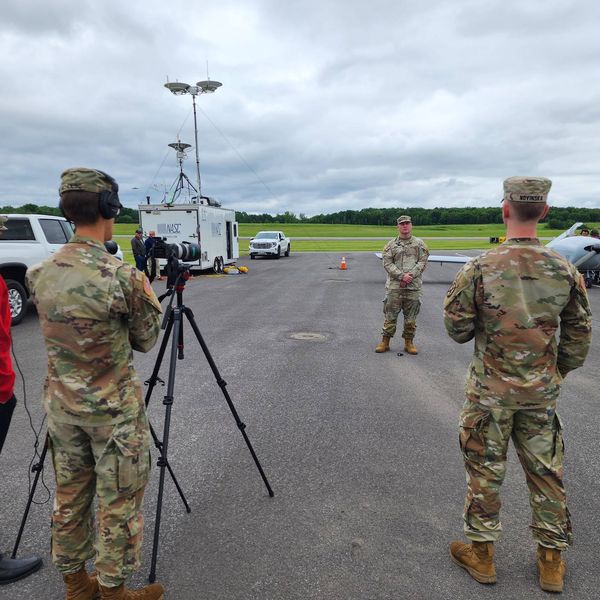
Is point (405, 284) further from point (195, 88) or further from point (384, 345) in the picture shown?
point (195, 88)

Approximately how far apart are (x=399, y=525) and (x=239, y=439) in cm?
Result: 180

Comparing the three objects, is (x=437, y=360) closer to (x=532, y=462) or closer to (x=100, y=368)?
(x=532, y=462)

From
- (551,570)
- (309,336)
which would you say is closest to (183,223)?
(309,336)

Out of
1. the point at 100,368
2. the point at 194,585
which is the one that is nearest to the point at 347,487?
the point at 194,585

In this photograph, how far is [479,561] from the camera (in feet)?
8.63

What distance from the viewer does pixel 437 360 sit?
278 inches

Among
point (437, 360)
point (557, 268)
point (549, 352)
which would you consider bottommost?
point (437, 360)

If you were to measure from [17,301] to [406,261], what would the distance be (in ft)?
25.8

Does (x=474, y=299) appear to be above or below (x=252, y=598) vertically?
above

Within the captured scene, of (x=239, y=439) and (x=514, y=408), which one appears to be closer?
(x=514, y=408)

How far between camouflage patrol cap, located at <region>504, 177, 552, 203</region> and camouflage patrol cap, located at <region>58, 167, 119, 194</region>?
2.25m

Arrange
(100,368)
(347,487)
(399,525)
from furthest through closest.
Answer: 1. (347,487)
2. (399,525)
3. (100,368)

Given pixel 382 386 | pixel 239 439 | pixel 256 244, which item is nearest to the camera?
pixel 239 439

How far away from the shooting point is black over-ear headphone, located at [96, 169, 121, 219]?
2.22 meters
